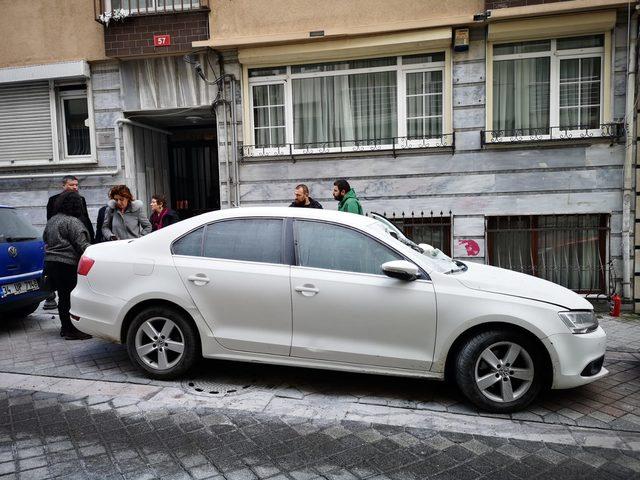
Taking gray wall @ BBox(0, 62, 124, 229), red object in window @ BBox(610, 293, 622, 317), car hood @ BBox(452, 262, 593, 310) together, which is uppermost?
gray wall @ BBox(0, 62, 124, 229)

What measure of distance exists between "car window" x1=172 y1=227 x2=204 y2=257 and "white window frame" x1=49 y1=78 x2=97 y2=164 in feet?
21.1

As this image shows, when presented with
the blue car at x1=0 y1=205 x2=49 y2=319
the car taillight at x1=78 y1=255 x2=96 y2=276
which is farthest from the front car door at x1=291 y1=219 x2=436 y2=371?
the blue car at x1=0 y1=205 x2=49 y2=319

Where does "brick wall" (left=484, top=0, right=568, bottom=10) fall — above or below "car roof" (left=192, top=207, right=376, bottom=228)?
above

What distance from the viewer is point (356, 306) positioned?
4.50 metres

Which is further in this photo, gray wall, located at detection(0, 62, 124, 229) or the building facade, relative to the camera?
gray wall, located at detection(0, 62, 124, 229)

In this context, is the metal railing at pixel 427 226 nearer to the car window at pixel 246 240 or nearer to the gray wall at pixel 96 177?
the car window at pixel 246 240

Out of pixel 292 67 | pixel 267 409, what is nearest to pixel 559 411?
pixel 267 409

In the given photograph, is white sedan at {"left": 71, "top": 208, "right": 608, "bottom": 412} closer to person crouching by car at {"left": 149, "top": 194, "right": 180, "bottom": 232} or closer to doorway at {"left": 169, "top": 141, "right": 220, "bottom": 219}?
person crouching by car at {"left": 149, "top": 194, "right": 180, "bottom": 232}

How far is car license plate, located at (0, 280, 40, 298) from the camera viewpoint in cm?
658

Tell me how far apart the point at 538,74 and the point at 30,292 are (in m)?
8.49

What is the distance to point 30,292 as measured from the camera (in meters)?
6.98

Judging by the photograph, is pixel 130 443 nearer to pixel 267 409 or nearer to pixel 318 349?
pixel 267 409

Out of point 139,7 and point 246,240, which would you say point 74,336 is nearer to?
point 246,240

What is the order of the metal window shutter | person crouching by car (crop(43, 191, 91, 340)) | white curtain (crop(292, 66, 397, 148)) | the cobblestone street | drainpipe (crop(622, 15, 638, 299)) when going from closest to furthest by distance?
the cobblestone street, person crouching by car (crop(43, 191, 91, 340)), drainpipe (crop(622, 15, 638, 299)), white curtain (crop(292, 66, 397, 148)), the metal window shutter
